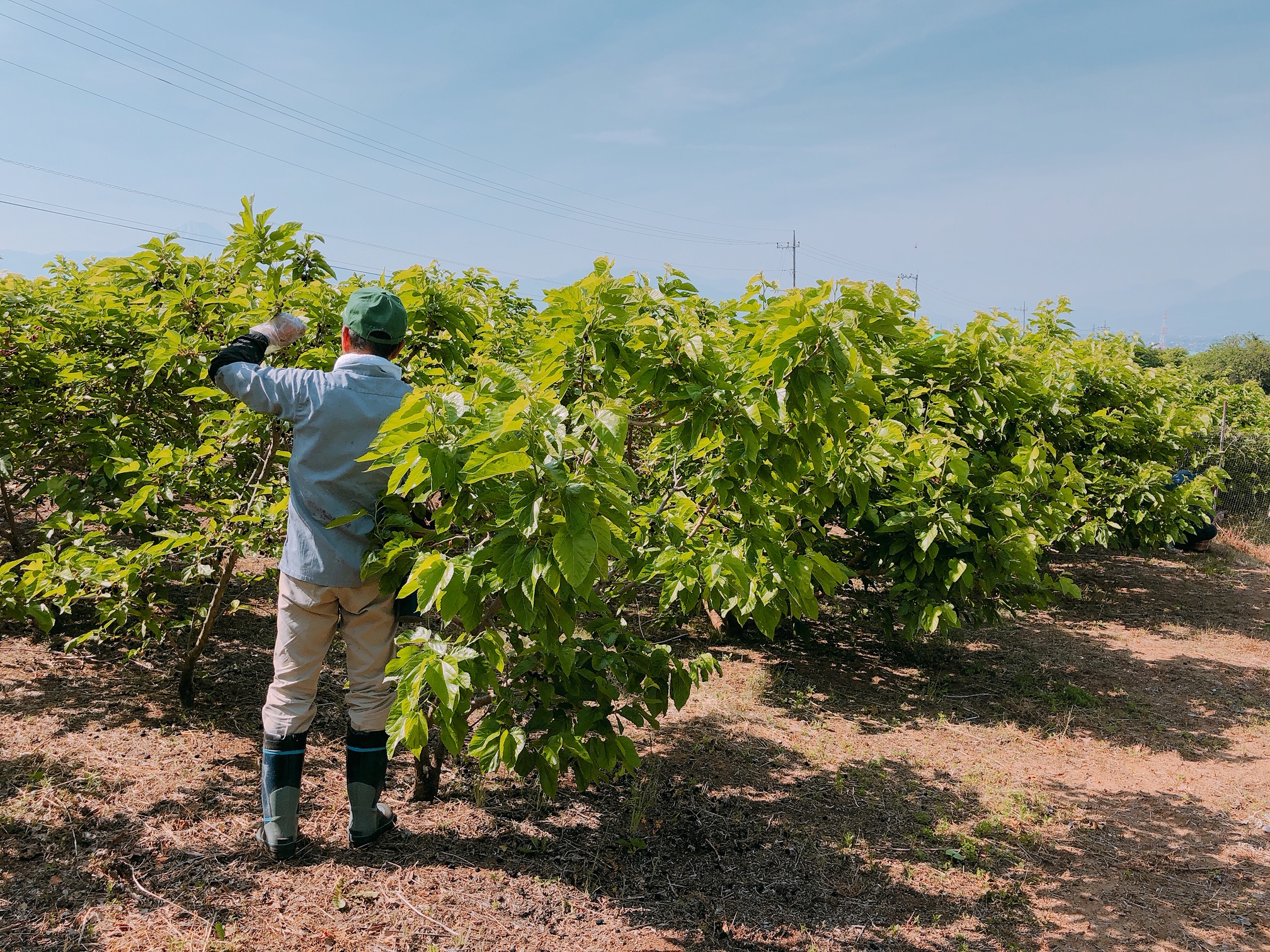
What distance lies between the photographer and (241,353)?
2.89 metres

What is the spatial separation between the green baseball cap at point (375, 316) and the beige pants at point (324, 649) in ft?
2.86

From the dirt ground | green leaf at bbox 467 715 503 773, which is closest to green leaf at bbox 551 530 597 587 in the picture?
green leaf at bbox 467 715 503 773

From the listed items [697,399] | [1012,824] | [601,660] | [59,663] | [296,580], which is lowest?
[1012,824]

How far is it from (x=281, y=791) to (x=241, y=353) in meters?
1.55

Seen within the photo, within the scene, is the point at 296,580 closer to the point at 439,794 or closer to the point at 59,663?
the point at 439,794

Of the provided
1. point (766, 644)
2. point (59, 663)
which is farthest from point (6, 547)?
point (766, 644)

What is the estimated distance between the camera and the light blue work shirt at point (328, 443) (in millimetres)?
2752

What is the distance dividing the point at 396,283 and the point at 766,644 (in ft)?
13.6

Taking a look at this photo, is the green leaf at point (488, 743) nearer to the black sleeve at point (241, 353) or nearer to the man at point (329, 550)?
the man at point (329, 550)

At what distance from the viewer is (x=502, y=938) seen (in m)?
2.68

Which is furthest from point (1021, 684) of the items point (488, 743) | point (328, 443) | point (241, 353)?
point (241, 353)

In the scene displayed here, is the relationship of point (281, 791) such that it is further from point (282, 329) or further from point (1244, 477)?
point (1244, 477)

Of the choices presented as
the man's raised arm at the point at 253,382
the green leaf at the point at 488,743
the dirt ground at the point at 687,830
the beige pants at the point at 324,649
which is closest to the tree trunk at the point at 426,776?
the dirt ground at the point at 687,830

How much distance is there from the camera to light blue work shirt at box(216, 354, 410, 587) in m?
2.75
